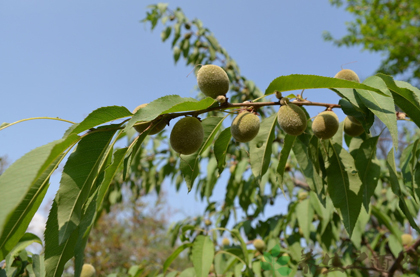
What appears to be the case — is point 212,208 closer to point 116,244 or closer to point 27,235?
point 27,235

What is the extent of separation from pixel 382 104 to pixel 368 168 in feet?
1.33

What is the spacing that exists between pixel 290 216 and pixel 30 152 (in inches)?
90.4

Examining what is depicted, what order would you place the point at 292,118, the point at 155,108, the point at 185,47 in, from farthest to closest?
the point at 185,47, the point at 292,118, the point at 155,108

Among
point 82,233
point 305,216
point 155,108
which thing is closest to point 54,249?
point 82,233

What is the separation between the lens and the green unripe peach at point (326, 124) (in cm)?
126

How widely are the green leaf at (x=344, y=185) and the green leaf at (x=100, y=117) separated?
0.90m

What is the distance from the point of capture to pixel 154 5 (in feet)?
14.3

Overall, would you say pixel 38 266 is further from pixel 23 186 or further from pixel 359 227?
pixel 359 227

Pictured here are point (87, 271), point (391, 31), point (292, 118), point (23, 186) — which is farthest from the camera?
point (391, 31)

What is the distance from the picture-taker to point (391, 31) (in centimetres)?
1026

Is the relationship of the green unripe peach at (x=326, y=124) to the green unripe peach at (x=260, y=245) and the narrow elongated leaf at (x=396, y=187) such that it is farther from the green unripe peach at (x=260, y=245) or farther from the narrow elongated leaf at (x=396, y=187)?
the green unripe peach at (x=260, y=245)

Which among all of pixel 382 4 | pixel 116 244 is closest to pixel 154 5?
pixel 382 4

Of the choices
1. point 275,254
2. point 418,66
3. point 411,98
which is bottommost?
point 275,254

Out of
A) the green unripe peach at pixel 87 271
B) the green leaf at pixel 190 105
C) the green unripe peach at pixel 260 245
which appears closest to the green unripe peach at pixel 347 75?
the green leaf at pixel 190 105
